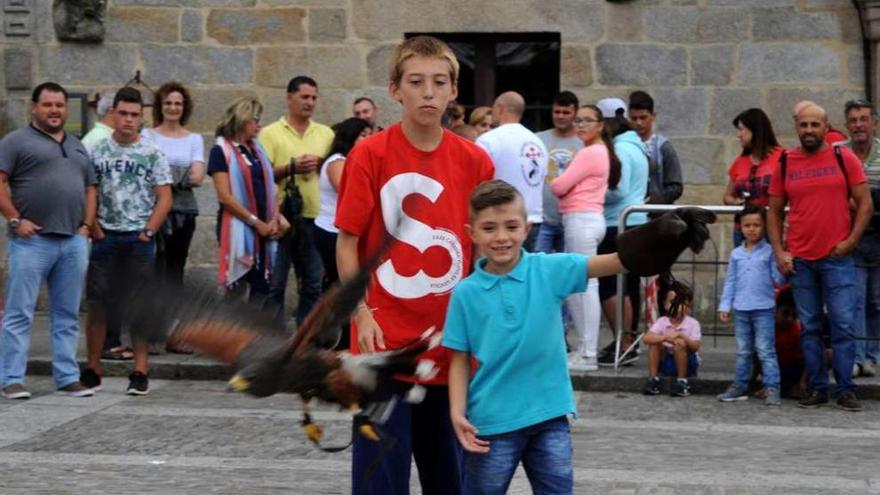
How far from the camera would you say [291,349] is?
4887 millimetres

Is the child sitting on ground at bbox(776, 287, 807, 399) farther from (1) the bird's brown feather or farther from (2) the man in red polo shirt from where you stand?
(1) the bird's brown feather

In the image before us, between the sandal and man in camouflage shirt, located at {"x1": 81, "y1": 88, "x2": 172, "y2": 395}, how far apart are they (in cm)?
100

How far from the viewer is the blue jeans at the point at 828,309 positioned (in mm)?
10867

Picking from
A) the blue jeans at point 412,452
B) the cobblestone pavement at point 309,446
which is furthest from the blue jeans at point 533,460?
the cobblestone pavement at point 309,446

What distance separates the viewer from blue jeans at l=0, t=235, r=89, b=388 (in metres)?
10.8

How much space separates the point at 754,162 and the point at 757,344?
5.88 feet

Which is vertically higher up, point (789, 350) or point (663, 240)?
point (663, 240)

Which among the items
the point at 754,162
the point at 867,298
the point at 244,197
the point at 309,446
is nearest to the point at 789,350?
the point at 867,298

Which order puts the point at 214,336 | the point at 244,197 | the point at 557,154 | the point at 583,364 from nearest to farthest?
the point at 214,336 → the point at 583,364 → the point at 244,197 → the point at 557,154

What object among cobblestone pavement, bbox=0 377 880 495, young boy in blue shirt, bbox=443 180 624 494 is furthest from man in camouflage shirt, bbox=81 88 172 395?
young boy in blue shirt, bbox=443 180 624 494

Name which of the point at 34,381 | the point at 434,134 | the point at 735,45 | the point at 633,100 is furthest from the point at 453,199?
the point at 735,45

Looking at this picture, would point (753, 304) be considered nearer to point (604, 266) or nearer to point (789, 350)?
point (789, 350)

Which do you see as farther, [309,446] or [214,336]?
[309,446]

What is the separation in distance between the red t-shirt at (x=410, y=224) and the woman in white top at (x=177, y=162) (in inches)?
275
